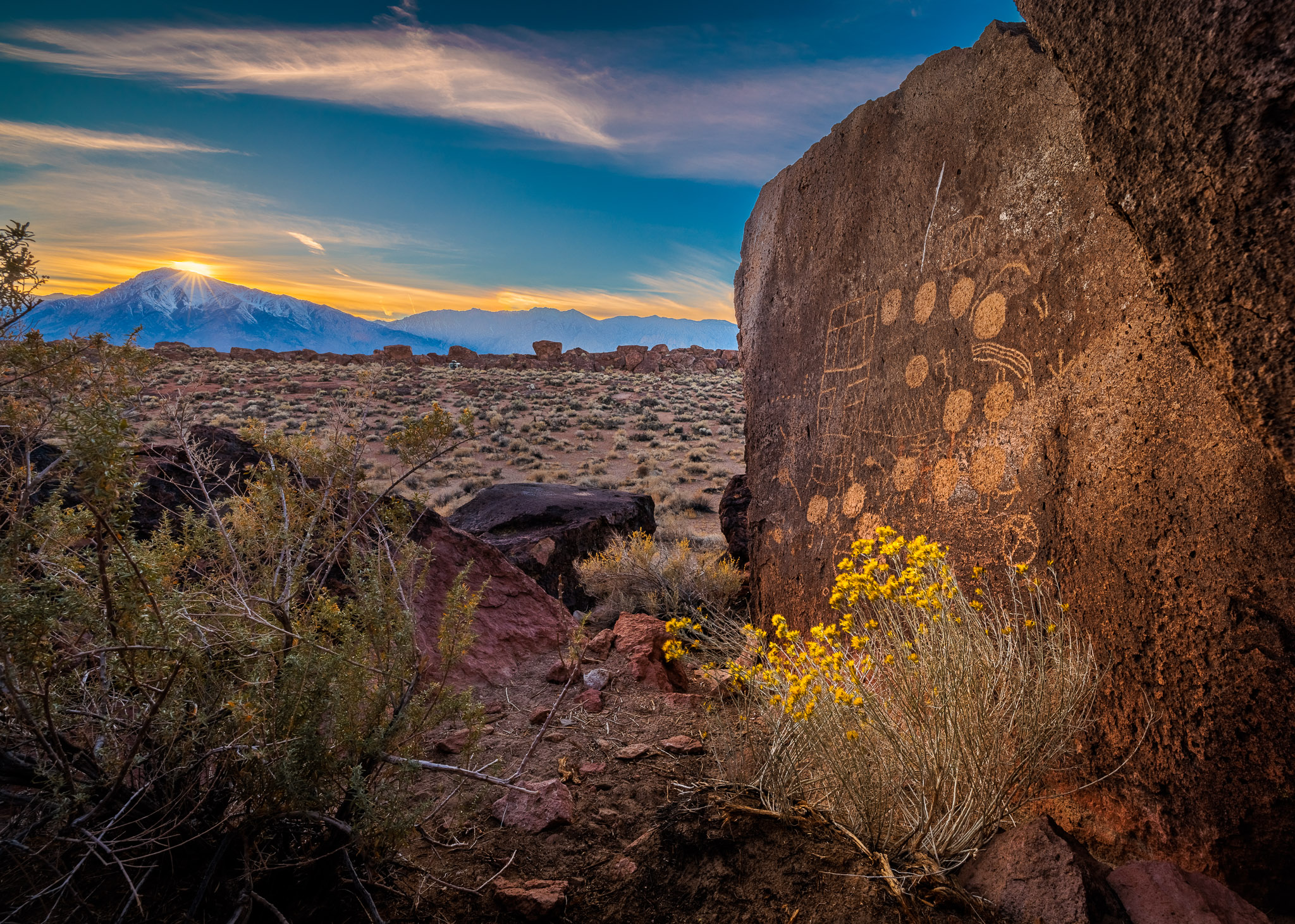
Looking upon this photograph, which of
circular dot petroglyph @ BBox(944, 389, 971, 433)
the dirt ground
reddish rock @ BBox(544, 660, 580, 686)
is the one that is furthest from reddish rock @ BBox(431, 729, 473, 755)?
circular dot petroglyph @ BBox(944, 389, 971, 433)

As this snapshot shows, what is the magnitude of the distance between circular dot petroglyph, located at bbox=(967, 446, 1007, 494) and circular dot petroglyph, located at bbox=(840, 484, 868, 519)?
78cm

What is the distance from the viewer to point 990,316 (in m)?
3.38

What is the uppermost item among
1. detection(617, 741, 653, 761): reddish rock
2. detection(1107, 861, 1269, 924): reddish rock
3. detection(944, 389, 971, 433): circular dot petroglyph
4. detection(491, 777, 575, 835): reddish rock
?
detection(944, 389, 971, 433): circular dot petroglyph

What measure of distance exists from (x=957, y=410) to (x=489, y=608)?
325cm

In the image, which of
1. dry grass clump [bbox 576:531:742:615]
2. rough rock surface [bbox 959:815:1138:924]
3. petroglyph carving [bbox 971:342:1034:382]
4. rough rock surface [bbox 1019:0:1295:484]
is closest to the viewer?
rough rock surface [bbox 1019:0:1295:484]

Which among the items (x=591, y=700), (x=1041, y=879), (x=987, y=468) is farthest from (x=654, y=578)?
(x=1041, y=879)

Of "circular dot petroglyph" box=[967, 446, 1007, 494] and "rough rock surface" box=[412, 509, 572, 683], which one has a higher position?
"circular dot petroglyph" box=[967, 446, 1007, 494]

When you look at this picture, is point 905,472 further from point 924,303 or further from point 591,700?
point 591,700

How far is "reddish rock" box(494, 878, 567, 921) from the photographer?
6.88ft

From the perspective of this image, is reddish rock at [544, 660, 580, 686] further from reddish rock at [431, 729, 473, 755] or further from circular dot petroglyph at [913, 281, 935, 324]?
circular dot petroglyph at [913, 281, 935, 324]

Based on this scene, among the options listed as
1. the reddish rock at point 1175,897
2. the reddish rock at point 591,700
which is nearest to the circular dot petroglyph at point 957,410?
the reddish rock at point 1175,897

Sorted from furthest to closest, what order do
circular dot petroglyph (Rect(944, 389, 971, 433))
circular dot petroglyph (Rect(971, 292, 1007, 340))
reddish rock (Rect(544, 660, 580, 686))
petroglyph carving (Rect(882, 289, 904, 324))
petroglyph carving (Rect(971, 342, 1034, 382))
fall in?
reddish rock (Rect(544, 660, 580, 686))
petroglyph carving (Rect(882, 289, 904, 324))
circular dot petroglyph (Rect(944, 389, 971, 433))
circular dot petroglyph (Rect(971, 292, 1007, 340))
petroglyph carving (Rect(971, 342, 1034, 382))

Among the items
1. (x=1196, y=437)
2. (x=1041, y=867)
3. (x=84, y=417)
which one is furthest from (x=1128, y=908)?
(x=84, y=417)

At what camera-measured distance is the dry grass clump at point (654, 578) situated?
6.29 meters
